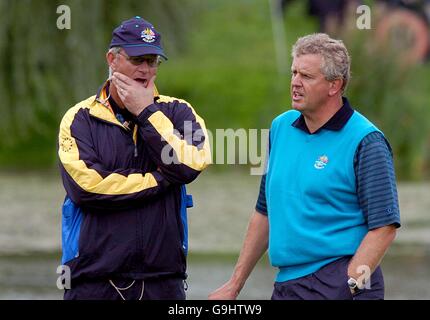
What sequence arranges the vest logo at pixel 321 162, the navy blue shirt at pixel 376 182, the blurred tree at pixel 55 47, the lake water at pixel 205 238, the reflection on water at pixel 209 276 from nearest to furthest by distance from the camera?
the navy blue shirt at pixel 376 182
the vest logo at pixel 321 162
the reflection on water at pixel 209 276
the lake water at pixel 205 238
the blurred tree at pixel 55 47

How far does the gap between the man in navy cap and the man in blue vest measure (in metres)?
0.39

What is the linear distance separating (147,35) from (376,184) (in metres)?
1.28

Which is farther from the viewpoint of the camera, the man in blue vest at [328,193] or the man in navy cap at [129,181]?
the man in navy cap at [129,181]

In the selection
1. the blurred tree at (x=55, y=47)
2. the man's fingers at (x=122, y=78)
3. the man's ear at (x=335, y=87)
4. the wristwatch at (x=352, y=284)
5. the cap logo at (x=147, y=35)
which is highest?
the cap logo at (x=147, y=35)

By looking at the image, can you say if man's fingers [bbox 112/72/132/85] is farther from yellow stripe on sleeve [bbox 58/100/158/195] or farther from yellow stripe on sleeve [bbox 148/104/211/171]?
yellow stripe on sleeve [bbox 58/100/158/195]

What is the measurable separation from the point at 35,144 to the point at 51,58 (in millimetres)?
5066

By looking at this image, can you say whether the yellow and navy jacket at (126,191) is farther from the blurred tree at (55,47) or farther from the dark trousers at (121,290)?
the blurred tree at (55,47)

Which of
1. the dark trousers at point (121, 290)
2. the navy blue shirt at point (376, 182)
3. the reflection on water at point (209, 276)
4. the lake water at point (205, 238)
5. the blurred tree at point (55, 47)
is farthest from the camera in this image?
the blurred tree at point (55, 47)

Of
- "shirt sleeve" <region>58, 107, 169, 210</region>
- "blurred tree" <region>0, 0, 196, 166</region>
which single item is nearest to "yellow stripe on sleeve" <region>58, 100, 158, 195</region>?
"shirt sleeve" <region>58, 107, 169, 210</region>

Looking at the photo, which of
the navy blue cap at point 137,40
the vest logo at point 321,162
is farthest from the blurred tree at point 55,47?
the vest logo at point 321,162

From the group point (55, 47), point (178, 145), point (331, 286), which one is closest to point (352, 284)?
point (331, 286)

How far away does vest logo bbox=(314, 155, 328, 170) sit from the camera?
5.49 meters

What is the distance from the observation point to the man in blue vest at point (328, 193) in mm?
5375

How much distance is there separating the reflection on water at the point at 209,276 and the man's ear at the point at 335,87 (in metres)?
6.03
